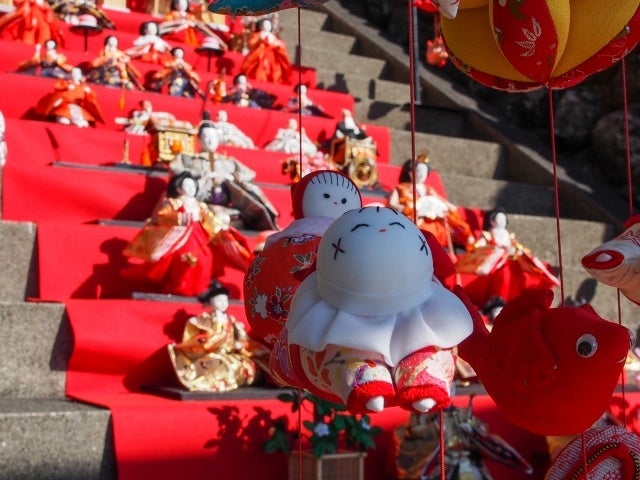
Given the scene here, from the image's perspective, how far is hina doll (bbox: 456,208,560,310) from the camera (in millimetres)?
3400

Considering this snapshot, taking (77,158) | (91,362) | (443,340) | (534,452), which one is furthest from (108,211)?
(443,340)

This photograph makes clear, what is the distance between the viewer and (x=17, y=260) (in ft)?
9.76

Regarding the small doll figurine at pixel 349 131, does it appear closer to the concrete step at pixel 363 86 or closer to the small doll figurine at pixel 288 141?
the small doll figurine at pixel 288 141

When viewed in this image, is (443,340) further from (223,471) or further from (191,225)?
(191,225)

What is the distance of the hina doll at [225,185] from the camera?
3332mm

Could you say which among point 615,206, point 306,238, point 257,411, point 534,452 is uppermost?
point 306,238

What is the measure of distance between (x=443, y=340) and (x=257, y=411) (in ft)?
4.96

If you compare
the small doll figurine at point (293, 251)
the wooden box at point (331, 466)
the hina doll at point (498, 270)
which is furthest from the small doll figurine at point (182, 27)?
the small doll figurine at point (293, 251)

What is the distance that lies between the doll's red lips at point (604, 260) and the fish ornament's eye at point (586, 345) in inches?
6.7

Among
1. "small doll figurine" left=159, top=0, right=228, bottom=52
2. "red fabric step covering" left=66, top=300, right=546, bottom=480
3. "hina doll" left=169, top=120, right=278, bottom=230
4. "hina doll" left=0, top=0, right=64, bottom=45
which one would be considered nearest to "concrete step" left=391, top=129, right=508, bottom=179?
"small doll figurine" left=159, top=0, right=228, bottom=52

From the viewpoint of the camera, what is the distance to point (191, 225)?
306 cm

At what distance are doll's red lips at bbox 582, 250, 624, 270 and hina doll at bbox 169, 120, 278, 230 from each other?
216cm

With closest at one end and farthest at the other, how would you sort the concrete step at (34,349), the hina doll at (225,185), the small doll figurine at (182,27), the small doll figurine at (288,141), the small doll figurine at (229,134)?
the concrete step at (34,349) < the hina doll at (225,185) < the small doll figurine at (229,134) < the small doll figurine at (288,141) < the small doll figurine at (182,27)

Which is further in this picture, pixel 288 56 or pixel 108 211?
pixel 288 56
